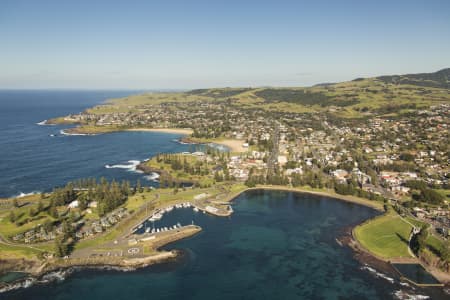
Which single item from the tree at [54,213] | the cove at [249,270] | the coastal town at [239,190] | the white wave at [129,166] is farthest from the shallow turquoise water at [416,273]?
the white wave at [129,166]

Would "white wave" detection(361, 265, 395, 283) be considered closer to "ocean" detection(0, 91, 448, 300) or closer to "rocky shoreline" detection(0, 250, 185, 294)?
"ocean" detection(0, 91, 448, 300)

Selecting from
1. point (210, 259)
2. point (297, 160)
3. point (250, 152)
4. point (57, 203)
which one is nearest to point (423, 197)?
point (297, 160)

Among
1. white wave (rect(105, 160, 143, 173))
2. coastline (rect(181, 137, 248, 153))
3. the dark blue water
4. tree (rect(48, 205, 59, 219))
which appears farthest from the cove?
coastline (rect(181, 137, 248, 153))

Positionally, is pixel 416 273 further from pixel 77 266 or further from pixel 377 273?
pixel 77 266

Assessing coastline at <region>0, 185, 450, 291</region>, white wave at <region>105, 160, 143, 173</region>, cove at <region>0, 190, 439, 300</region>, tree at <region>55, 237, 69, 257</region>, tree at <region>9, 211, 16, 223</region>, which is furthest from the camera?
white wave at <region>105, 160, 143, 173</region>

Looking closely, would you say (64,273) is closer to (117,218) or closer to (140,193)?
(117,218)
